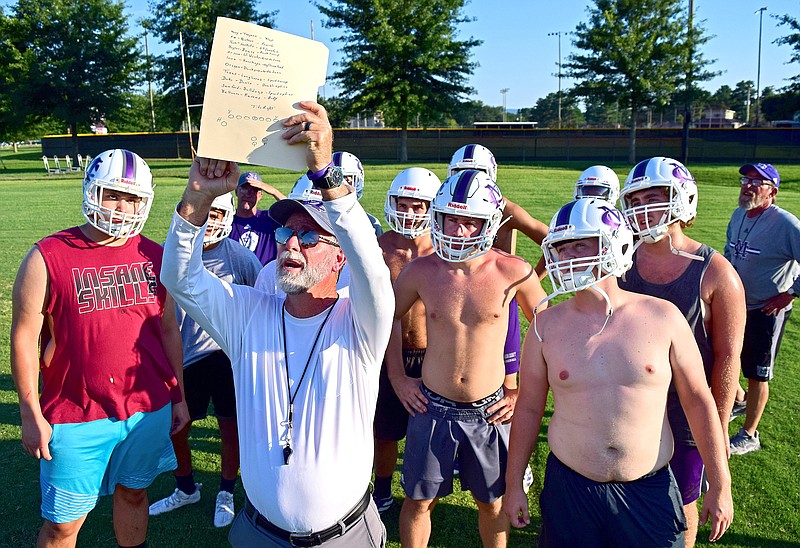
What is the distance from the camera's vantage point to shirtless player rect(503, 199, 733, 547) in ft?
9.72

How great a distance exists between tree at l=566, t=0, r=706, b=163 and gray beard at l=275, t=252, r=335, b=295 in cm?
3923

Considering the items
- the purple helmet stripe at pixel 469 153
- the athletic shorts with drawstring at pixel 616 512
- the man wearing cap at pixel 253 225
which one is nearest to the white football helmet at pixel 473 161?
the purple helmet stripe at pixel 469 153

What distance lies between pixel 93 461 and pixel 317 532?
1.54 m

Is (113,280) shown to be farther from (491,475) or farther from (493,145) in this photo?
(493,145)

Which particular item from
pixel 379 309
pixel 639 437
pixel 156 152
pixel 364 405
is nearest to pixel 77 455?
pixel 364 405

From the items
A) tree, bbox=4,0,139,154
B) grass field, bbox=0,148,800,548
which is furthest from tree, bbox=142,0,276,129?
grass field, bbox=0,148,800,548

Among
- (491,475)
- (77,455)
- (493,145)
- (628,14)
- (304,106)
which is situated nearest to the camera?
(304,106)

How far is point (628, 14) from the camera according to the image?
39781 millimetres

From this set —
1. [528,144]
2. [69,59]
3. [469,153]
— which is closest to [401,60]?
[528,144]

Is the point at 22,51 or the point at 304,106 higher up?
the point at 22,51

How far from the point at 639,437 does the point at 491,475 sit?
114cm

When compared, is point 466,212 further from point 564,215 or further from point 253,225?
point 253,225

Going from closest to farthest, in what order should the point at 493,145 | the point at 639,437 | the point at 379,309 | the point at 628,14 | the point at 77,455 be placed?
the point at 379,309 → the point at 639,437 → the point at 77,455 → the point at 628,14 → the point at 493,145

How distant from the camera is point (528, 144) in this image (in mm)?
42312
